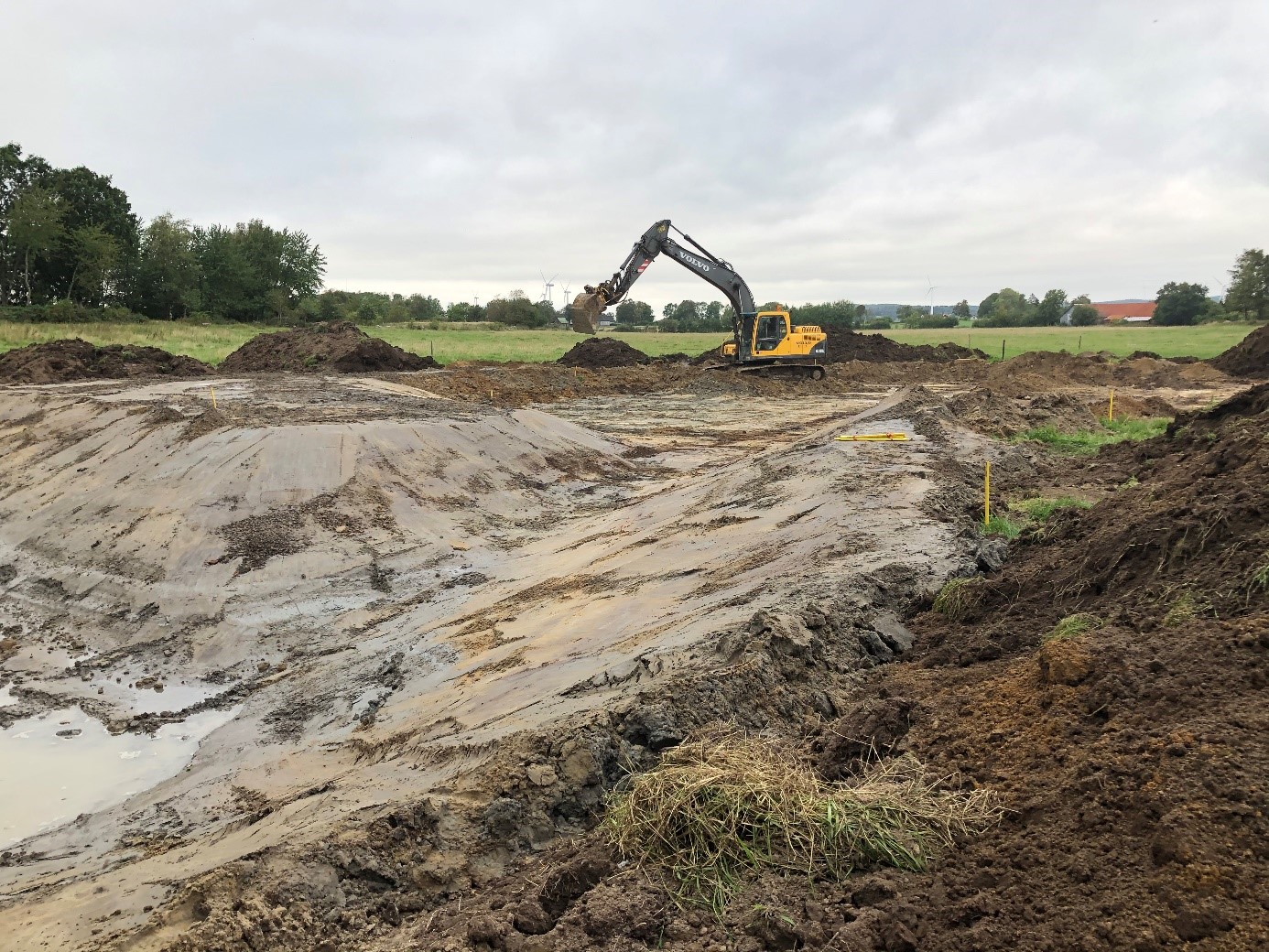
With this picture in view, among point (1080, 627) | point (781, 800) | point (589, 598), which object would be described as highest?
point (1080, 627)

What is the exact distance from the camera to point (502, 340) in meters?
53.1

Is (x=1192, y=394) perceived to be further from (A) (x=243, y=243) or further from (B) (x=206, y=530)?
(A) (x=243, y=243)

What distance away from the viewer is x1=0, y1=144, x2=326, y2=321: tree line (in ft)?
164

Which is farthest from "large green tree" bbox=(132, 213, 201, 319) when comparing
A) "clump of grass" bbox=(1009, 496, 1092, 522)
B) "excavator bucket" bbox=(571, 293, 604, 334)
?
"clump of grass" bbox=(1009, 496, 1092, 522)

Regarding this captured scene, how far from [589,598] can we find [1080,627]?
4876 millimetres

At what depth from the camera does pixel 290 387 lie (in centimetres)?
2170

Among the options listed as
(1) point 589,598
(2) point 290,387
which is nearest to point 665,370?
(2) point 290,387

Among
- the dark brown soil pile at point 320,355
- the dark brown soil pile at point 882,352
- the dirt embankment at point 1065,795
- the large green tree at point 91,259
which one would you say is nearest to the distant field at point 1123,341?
the dark brown soil pile at point 882,352

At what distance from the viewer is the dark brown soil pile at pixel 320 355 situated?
29516 mm

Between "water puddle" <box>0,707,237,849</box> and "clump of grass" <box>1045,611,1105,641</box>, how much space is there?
6.91 metres

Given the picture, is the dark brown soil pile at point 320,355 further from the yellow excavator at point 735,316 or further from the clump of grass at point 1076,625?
the clump of grass at point 1076,625

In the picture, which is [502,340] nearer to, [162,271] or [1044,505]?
[162,271]

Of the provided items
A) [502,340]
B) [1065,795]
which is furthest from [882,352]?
[1065,795]

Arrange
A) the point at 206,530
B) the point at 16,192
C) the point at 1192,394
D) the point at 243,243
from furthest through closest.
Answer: the point at 243,243 → the point at 16,192 → the point at 1192,394 → the point at 206,530
